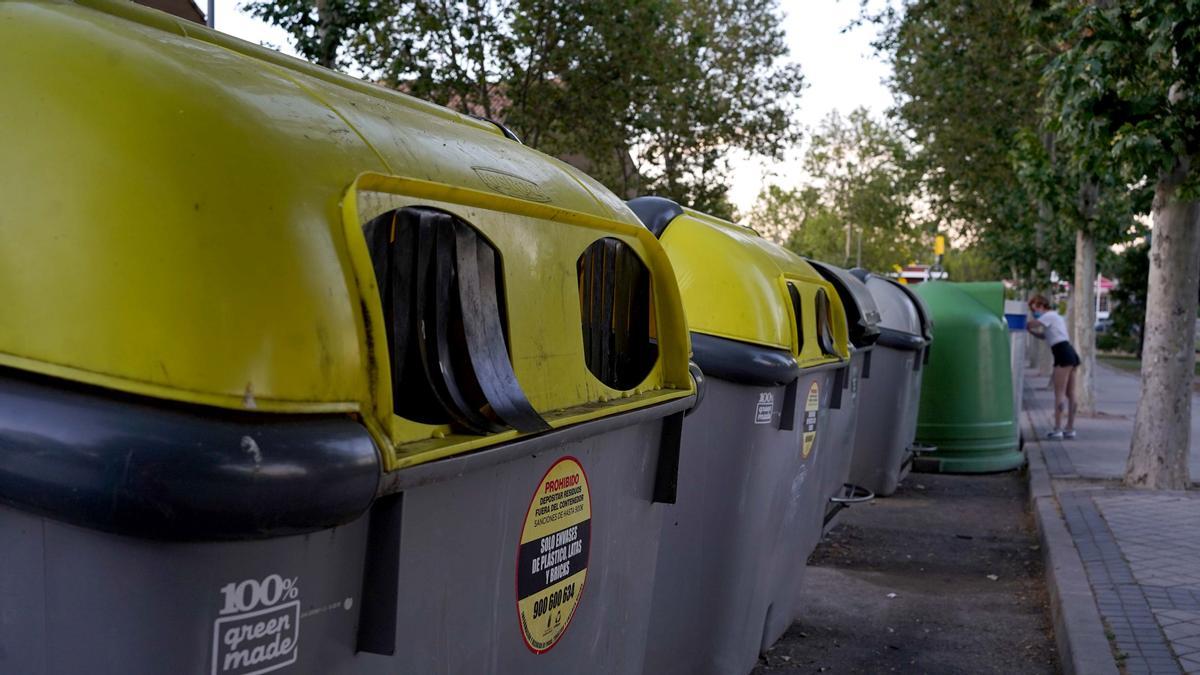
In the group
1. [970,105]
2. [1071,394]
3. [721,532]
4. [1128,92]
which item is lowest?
[721,532]

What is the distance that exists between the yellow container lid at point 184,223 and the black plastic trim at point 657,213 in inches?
100

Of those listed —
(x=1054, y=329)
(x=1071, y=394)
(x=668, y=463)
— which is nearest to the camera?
(x=668, y=463)

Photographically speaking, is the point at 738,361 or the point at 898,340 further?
the point at 898,340

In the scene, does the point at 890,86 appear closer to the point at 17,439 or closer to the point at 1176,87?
the point at 1176,87

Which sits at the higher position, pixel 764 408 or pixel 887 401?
pixel 764 408

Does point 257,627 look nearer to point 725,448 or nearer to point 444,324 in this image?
point 444,324

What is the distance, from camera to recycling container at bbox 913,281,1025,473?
40.0 feet

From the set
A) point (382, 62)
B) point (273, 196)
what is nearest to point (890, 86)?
point (382, 62)

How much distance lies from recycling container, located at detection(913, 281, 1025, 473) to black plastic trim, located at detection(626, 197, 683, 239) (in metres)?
7.86

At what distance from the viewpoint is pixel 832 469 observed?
6875 mm

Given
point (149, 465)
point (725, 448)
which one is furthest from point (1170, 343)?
point (149, 465)

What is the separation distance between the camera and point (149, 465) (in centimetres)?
164

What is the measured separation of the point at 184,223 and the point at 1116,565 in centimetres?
636

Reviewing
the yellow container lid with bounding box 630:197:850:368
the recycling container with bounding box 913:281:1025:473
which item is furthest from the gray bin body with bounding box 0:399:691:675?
the recycling container with bounding box 913:281:1025:473
